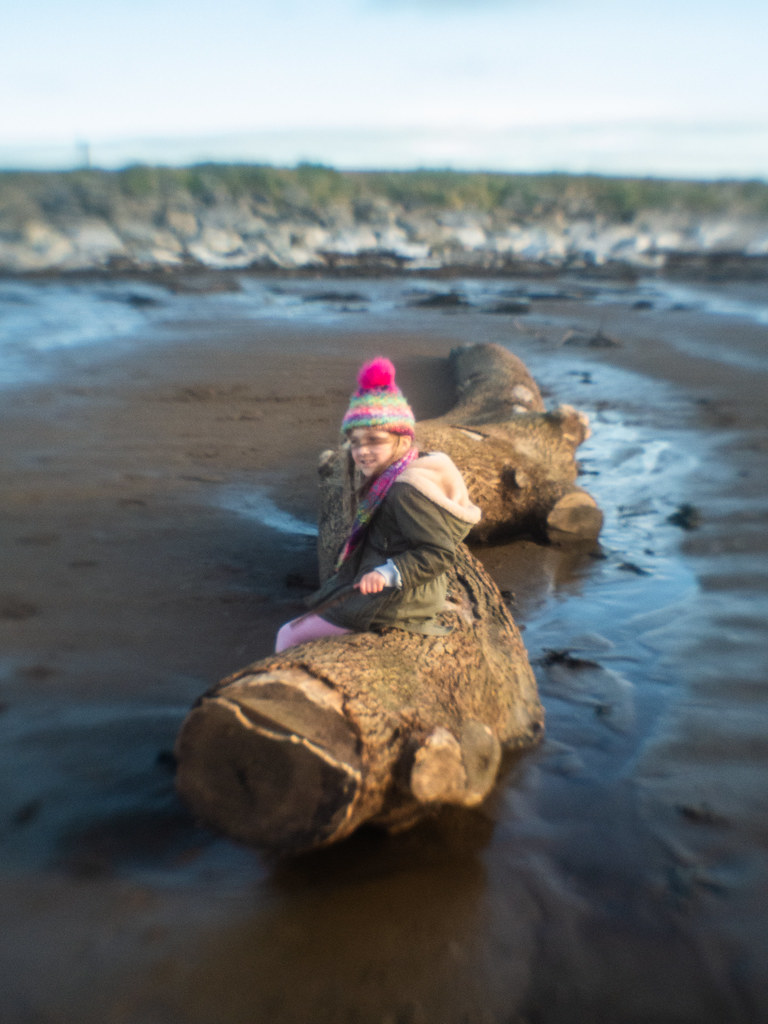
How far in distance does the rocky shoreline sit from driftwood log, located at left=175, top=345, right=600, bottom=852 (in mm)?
22569

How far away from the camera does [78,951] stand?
2.27 meters

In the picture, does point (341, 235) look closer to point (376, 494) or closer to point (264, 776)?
point (376, 494)

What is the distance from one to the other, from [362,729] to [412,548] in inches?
28.0

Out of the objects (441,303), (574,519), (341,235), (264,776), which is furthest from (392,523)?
(341,235)

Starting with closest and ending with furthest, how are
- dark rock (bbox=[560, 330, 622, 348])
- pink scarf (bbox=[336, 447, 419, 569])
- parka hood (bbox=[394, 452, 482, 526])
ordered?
parka hood (bbox=[394, 452, 482, 526]) → pink scarf (bbox=[336, 447, 419, 569]) → dark rock (bbox=[560, 330, 622, 348])

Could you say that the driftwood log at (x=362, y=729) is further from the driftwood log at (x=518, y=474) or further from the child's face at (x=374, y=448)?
the driftwood log at (x=518, y=474)

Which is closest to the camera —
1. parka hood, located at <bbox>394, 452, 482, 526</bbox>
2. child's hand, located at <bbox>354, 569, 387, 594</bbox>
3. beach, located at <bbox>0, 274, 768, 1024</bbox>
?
beach, located at <bbox>0, 274, 768, 1024</bbox>

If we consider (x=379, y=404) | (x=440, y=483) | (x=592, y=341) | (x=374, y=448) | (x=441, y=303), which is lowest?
(x=441, y=303)

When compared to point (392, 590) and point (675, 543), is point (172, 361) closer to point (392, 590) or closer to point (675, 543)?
point (675, 543)

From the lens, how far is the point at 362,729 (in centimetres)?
261

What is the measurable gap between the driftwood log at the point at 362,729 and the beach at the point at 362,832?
0.21 m

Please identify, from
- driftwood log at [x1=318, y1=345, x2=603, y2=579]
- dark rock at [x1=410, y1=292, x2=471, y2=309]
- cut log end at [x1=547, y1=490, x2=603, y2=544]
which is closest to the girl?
driftwood log at [x1=318, y1=345, x2=603, y2=579]

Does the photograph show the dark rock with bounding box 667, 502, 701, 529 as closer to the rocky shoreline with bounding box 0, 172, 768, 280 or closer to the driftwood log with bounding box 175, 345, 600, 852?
the driftwood log with bounding box 175, 345, 600, 852

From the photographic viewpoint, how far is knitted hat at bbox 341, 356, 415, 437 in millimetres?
2980
